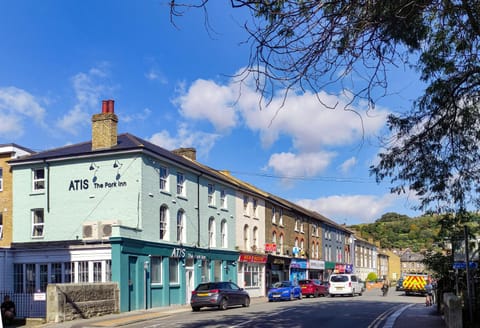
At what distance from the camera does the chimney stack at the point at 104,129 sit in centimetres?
3128

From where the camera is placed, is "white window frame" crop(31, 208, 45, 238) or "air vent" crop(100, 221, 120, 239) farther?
"white window frame" crop(31, 208, 45, 238)

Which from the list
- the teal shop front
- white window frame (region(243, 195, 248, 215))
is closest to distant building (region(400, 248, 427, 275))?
white window frame (region(243, 195, 248, 215))

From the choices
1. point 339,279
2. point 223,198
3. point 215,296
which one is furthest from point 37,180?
point 339,279

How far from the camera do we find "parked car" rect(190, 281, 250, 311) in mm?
27375

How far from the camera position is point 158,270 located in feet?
102

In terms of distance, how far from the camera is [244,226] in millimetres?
43469

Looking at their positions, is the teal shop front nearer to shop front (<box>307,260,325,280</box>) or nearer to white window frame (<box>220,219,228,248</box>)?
white window frame (<box>220,219,228,248</box>)

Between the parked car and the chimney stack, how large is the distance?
9.39 meters

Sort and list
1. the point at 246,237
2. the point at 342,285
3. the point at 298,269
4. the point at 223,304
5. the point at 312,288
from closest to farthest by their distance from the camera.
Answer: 1. the point at 223,304
2. the point at 342,285
3. the point at 246,237
4. the point at 312,288
5. the point at 298,269

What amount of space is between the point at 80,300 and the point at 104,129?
1079 centimetres

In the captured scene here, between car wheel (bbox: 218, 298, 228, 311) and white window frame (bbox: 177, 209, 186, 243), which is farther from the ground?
white window frame (bbox: 177, 209, 186, 243)

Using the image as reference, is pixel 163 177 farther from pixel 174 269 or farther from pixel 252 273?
pixel 252 273

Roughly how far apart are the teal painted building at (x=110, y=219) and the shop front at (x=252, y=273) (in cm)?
716

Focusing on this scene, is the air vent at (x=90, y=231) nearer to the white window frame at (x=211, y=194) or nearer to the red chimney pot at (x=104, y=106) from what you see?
the red chimney pot at (x=104, y=106)
